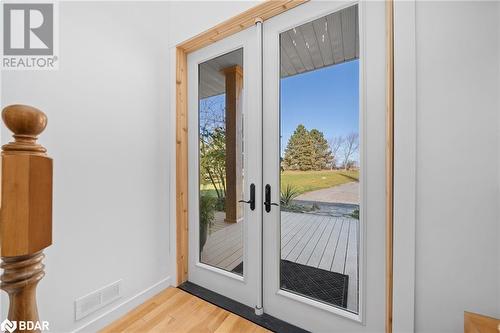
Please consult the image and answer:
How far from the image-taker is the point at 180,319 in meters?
1.74

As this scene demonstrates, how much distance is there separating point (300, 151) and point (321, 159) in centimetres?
16

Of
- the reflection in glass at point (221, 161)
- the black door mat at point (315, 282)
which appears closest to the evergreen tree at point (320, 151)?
the reflection in glass at point (221, 161)

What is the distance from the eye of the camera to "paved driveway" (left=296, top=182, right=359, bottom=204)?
149 centimetres

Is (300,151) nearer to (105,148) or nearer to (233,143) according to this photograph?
(233,143)

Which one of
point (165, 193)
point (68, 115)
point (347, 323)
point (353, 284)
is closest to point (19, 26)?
point (68, 115)

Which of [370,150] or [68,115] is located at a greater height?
[68,115]

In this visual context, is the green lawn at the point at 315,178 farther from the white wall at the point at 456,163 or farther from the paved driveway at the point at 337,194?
the white wall at the point at 456,163

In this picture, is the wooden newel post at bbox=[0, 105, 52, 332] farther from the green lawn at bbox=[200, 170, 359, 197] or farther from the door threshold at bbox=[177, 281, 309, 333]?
the door threshold at bbox=[177, 281, 309, 333]

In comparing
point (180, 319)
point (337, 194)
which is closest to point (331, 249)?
point (337, 194)

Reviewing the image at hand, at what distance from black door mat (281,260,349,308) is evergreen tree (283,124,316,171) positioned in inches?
28.8

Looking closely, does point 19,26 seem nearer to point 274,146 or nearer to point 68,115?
point 68,115

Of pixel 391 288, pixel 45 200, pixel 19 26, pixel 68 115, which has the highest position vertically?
pixel 19 26

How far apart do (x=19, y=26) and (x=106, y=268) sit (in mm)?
1672

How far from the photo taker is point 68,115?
60.0 inches
